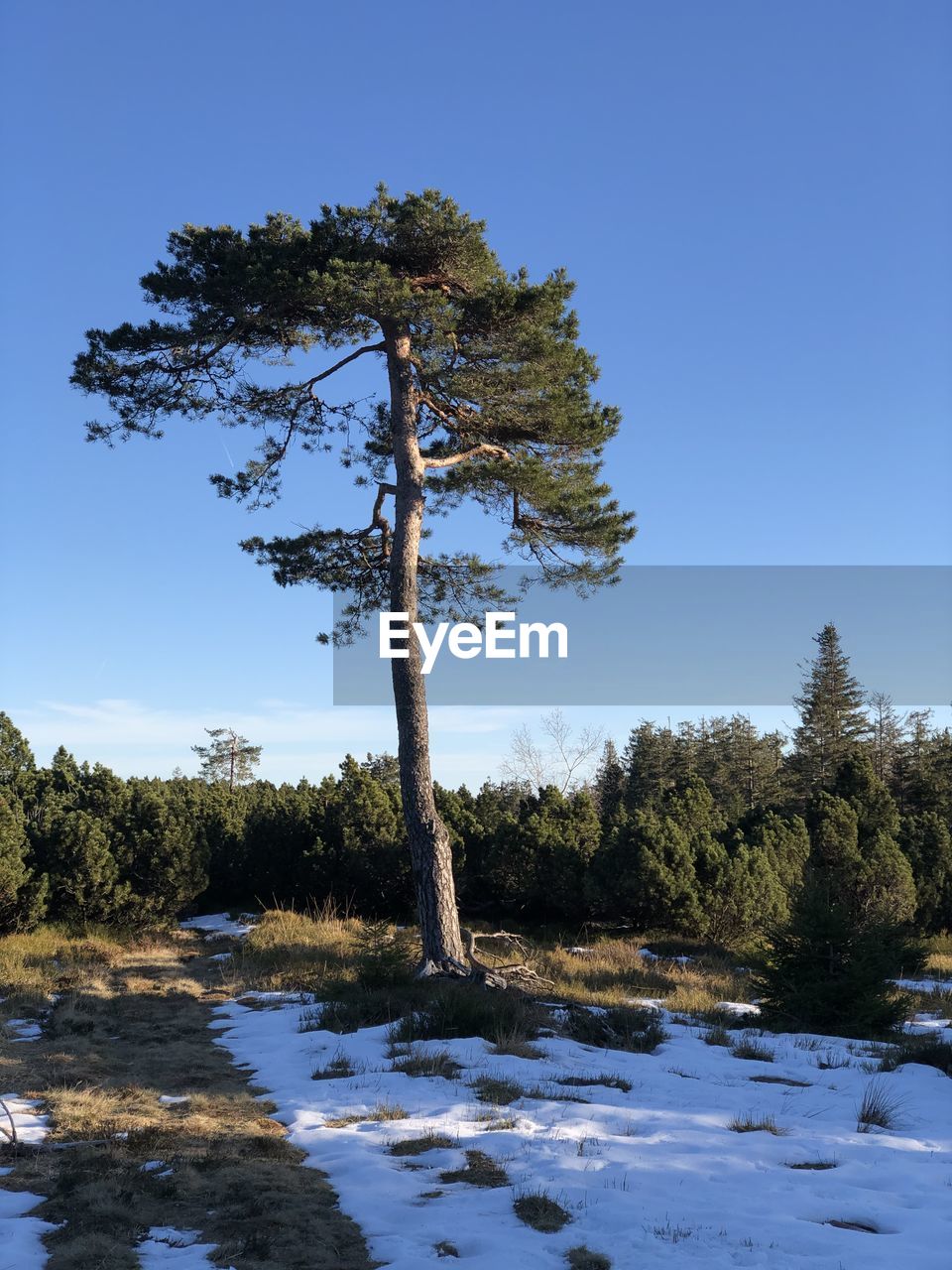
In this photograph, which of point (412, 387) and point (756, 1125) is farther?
point (412, 387)

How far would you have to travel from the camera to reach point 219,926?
54.6 feet

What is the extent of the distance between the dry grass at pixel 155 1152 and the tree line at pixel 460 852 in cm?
562

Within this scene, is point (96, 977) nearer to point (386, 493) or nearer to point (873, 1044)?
point (386, 493)

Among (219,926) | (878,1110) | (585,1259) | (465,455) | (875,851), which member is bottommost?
(219,926)

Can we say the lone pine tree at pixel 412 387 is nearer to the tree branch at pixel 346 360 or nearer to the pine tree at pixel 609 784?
the tree branch at pixel 346 360

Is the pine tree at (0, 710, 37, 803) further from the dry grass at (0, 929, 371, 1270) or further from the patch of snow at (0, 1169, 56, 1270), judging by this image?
the patch of snow at (0, 1169, 56, 1270)

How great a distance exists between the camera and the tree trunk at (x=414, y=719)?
37.2ft

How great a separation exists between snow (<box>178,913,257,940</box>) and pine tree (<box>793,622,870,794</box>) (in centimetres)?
3820

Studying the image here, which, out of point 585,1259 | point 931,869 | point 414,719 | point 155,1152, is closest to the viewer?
point 585,1259

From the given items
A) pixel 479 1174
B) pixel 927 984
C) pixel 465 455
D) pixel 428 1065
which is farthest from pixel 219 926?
pixel 479 1174

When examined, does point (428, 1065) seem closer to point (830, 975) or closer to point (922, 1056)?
point (922, 1056)

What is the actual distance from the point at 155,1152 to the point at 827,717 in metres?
50.7

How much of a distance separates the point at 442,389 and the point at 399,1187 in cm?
1017

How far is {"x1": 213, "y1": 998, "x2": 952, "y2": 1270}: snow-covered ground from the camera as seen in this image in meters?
3.83
